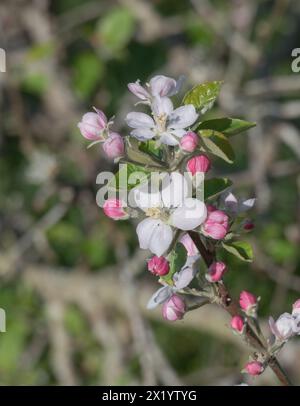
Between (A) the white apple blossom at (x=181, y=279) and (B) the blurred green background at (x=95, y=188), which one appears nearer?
(A) the white apple blossom at (x=181, y=279)

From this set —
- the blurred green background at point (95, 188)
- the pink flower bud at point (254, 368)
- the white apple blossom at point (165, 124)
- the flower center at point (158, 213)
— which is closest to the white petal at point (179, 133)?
the white apple blossom at point (165, 124)

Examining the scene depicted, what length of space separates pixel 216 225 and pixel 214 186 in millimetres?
96

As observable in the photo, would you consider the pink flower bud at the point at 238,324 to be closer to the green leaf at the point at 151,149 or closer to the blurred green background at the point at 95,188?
the green leaf at the point at 151,149

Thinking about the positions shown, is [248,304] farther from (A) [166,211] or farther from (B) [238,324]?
(A) [166,211]

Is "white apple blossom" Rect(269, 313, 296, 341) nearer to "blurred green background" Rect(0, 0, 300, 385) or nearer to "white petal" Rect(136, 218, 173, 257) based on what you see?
"white petal" Rect(136, 218, 173, 257)

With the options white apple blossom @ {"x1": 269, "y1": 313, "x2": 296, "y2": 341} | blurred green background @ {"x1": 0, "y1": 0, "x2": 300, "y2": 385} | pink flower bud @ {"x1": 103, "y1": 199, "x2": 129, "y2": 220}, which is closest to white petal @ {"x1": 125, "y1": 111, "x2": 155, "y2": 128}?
pink flower bud @ {"x1": 103, "y1": 199, "x2": 129, "y2": 220}

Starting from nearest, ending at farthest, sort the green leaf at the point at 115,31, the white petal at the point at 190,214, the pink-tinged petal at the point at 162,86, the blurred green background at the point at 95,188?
the white petal at the point at 190,214, the pink-tinged petal at the point at 162,86, the green leaf at the point at 115,31, the blurred green background at the point at 95,188

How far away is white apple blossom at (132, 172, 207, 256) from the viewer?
3.83ft

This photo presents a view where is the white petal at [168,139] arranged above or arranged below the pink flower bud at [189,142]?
above

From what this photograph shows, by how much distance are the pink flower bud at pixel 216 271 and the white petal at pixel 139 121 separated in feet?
0.74

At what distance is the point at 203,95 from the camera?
127cm

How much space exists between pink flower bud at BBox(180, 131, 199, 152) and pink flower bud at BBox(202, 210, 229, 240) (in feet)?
0.33

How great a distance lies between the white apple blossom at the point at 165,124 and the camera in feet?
3.97
